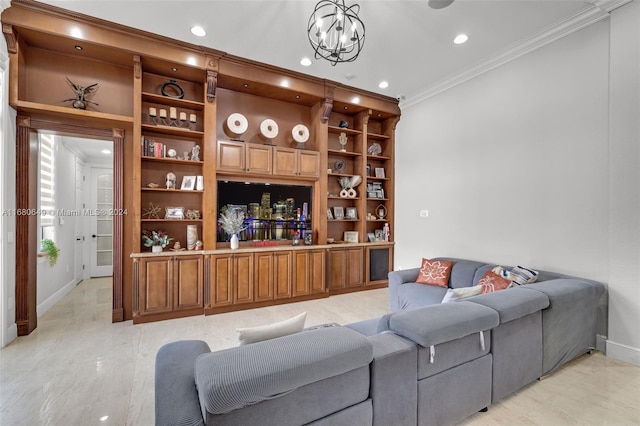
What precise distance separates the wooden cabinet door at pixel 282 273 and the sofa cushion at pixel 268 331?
2.62 metres

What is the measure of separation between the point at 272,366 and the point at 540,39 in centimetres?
438

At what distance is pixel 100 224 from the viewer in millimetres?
5914

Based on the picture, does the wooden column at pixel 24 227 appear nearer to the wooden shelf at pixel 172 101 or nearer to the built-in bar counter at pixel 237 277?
the built-in bar counter at pixel 237 277

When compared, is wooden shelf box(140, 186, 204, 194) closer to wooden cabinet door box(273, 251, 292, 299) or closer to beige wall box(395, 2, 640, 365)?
wooden cabinet door box(273, 251, 292, 299)

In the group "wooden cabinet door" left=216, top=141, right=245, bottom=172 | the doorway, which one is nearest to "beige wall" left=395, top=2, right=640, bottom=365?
"wooden cabinet door" left=216, top=141, right=245, bottom=172

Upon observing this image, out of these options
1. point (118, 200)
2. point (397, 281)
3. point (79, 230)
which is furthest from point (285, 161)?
point (79, 230)

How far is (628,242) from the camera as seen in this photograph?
8.61 ft

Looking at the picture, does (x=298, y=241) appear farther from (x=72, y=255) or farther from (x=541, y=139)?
(x=72, y=255)

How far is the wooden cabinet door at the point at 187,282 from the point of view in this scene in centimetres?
367

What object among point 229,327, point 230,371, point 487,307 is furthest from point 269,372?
point 229,327

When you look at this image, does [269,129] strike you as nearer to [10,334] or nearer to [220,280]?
[220,280]

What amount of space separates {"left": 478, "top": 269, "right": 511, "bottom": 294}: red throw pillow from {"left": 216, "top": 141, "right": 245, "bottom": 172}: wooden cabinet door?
11.2 ft

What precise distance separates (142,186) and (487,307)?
4.16 meters

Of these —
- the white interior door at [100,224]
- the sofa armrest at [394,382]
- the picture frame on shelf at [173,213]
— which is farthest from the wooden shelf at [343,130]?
the white interior door at [100,224]
